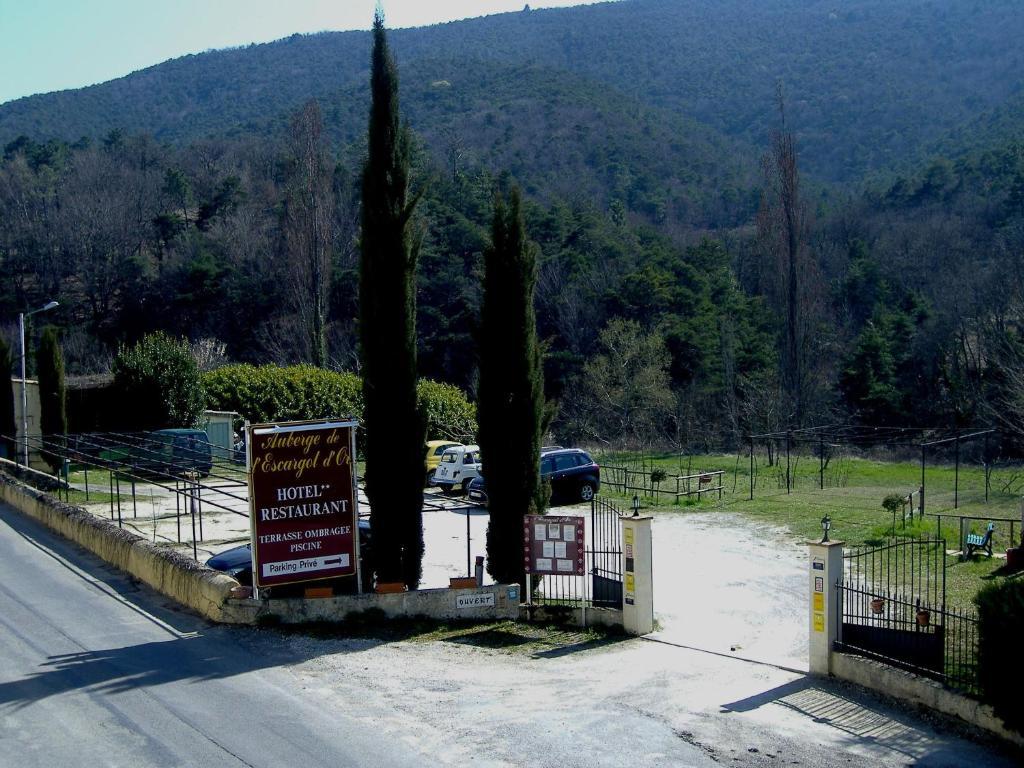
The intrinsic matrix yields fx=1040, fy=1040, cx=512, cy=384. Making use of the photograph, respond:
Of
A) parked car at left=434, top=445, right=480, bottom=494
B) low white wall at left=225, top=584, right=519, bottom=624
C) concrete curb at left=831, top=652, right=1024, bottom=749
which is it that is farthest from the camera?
parked car at left=434, top=445, right=480, bottom=494

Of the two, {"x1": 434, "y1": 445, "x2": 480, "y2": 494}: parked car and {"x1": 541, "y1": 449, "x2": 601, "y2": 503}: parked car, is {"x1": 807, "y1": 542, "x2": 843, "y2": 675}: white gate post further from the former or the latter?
{"x1": 434, "y1": 445, "x2": 480, "y2": 494}: parked car

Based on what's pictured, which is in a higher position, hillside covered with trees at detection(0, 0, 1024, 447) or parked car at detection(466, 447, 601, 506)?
hillside covered with trees at detection(0, 0, 1024, 447)

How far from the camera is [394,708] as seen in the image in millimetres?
11000

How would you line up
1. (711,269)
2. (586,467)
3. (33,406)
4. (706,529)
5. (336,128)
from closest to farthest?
(706,529) → (586,467) → (33,406) → (711,269) → (336,128)

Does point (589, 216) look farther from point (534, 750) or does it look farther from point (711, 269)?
point (534, 750)

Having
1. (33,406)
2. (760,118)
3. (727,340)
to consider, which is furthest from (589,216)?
(760,118)

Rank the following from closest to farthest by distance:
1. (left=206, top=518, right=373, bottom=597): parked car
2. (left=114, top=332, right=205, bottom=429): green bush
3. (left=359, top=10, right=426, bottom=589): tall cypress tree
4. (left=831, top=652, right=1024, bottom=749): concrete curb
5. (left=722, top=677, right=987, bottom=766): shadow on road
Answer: (left=722, top=677, right=987, bottom=766): shadow on road, (left=831, top=652, right=1024, bottom=749): concrete curb, (left=359, top=10, right=426, bottom=589): tall cypress tree, (left=206, top=518, right=373, bottom=597): parked car, (left=114, top=332, right=205, bottom=429): green bush

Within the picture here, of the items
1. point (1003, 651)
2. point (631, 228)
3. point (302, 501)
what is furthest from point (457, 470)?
point (631, 228)

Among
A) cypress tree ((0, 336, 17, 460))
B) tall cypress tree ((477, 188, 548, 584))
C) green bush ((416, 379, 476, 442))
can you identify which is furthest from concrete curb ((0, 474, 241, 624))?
green bush ((416, 379, 476, 442))

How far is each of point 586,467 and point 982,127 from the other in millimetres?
96571

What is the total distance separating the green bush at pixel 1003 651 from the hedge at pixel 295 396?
96.2 ft

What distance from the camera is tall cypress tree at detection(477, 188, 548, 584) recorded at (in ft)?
52.0

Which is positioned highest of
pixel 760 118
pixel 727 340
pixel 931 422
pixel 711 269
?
pixel 760 118

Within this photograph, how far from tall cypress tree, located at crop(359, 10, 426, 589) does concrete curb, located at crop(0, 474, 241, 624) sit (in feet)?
7.79
